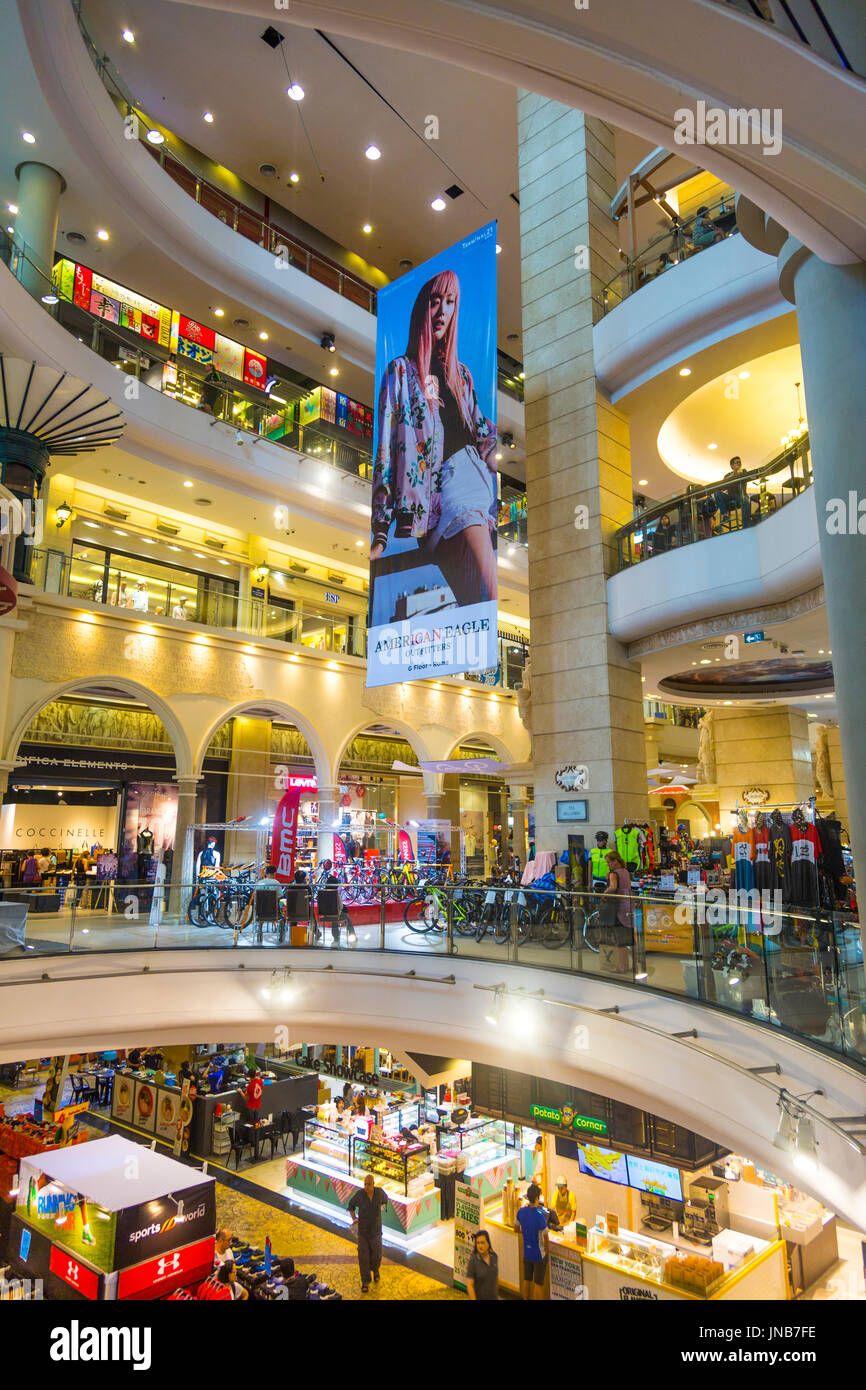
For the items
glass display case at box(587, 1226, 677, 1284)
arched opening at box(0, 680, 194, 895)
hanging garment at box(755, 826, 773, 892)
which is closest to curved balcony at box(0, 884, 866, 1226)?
hanging garment at box(755, 826, 773, 892)

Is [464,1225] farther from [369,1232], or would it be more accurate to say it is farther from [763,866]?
[763,866]

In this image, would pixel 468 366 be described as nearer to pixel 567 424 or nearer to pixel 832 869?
pixel 567 424

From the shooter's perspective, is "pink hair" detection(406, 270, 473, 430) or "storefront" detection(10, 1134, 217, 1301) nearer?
"storefront" detection(10, 1134, 217, 1301)

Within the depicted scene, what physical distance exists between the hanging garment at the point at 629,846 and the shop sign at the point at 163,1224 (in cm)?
602

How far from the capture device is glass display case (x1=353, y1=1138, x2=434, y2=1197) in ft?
36.9

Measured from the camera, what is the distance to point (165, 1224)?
323 inches

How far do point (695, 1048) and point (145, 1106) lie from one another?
461 inches

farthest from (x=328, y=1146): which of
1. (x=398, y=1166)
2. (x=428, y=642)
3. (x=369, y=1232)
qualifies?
(x=428, y=642)

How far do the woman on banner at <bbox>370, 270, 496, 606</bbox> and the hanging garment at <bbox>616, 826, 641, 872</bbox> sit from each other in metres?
3.47

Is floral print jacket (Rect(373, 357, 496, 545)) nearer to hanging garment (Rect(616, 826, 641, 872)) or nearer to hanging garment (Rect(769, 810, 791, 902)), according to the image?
→ hanging garment (Rect(616, 826, 641, 872))

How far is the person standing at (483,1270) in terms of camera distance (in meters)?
8.98
